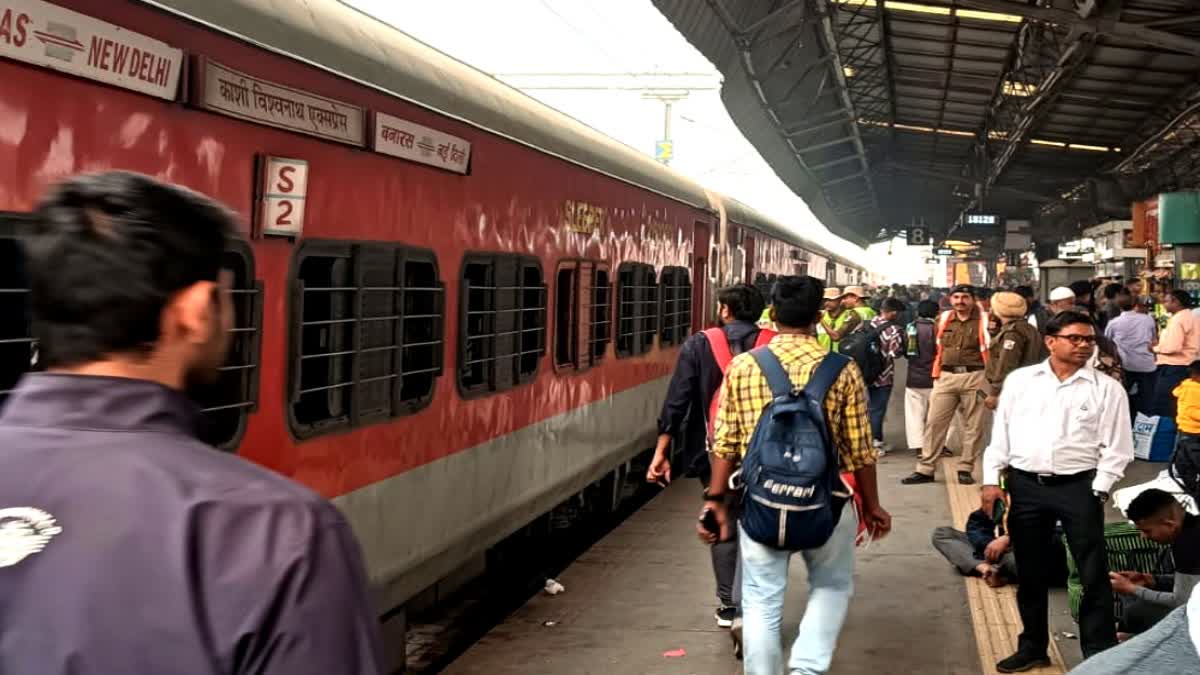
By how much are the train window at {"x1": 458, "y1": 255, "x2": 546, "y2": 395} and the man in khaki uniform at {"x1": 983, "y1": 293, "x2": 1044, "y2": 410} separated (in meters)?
3.74

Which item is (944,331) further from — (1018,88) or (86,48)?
(1018,88)

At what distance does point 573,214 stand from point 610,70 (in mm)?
25346

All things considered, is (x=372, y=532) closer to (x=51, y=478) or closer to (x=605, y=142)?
(x=51, y=478)

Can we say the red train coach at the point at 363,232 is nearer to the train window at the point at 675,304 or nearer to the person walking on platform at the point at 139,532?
the person walking on platform at the point at 139,532

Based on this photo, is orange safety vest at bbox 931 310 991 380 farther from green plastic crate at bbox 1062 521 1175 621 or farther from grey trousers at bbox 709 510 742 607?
grey trousers at bbox 709 510 742 607

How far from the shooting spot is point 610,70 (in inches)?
1320

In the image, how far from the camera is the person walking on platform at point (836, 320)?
44.1 feet

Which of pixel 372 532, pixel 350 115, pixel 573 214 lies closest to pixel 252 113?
pixel 350 115

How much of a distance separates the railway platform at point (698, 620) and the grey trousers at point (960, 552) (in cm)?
9

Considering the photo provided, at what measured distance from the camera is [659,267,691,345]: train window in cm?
1247

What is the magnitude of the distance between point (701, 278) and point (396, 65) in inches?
344

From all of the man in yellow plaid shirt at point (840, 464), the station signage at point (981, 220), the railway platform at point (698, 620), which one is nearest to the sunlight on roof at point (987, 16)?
the railway platform at point (698, 620)

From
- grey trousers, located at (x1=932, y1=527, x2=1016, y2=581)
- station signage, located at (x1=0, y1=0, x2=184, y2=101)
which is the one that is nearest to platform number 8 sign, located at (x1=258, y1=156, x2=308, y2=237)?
station signage, located at (x1=0, y1=0, x2=184, y2=101)

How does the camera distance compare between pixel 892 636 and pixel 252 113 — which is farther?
pixel 892 636
